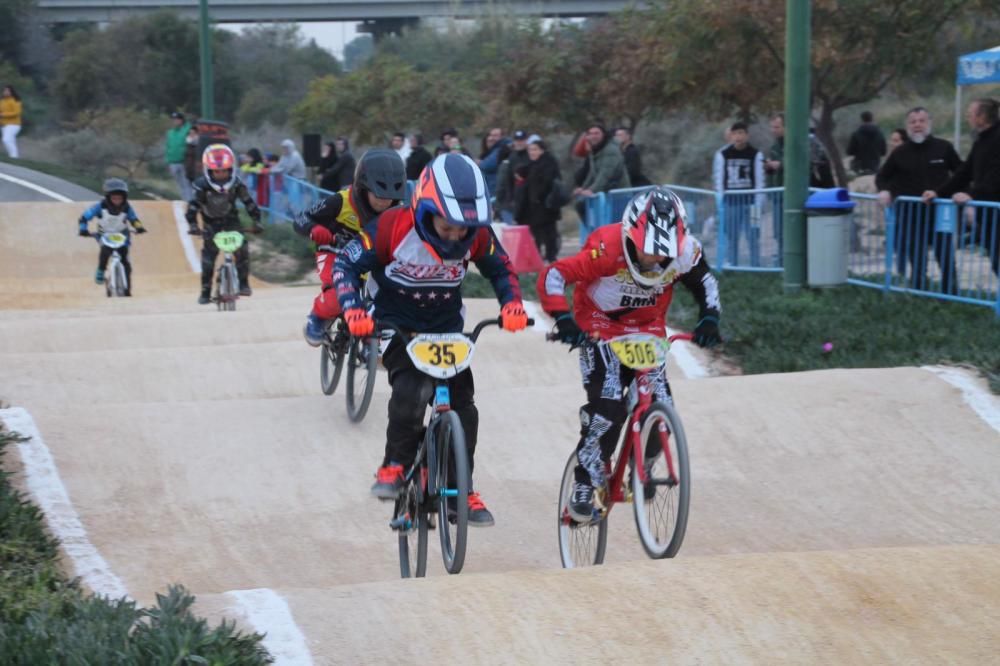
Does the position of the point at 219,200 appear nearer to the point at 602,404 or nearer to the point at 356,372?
the point at 356,372

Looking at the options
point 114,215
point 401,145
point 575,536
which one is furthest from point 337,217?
point 401,145

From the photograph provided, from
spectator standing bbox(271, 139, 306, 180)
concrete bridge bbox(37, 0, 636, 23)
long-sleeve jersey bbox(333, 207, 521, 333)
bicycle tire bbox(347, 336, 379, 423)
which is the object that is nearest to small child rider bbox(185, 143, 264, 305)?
bicycle tire bbox(347, 336, 379, 423)

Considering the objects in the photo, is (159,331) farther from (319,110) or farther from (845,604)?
(319,110)

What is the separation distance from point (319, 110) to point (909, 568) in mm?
31986

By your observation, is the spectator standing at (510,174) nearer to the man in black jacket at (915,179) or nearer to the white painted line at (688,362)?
the man in black jacket at (915,179)

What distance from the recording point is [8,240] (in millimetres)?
24688

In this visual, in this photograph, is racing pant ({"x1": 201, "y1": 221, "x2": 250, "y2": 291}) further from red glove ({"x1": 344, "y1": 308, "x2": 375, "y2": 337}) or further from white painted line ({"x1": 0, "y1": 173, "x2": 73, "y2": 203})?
white painted line ({"x1": 0, "y1": 173, "x2": 73, "y2": 203})

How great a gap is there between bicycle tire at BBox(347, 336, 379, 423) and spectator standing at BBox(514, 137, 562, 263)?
805 cm

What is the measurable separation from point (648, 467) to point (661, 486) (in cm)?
11

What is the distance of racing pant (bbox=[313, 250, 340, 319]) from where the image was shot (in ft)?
32.7

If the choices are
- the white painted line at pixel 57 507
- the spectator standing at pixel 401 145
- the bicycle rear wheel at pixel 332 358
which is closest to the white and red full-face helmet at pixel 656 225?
the white painted line at pixel 57 507

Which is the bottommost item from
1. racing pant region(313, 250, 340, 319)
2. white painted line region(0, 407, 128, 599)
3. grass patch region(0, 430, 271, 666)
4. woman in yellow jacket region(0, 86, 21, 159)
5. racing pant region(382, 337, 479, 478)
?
white painted line region(0, 407, 128, 599)

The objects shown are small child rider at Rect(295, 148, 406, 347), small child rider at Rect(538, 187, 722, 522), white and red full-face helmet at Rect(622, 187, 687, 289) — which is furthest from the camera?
small child rider at Rect(295, 148, 406, 347)

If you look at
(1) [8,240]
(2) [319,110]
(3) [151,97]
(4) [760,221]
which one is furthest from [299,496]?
(3) [151,97]
